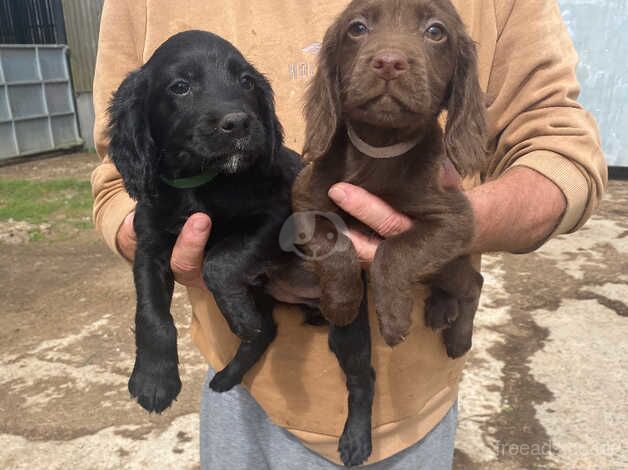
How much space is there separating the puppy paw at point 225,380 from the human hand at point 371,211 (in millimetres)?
705

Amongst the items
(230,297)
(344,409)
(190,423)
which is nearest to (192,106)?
(230,297)

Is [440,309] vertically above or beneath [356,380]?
above

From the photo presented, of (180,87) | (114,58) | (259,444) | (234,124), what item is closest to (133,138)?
(180,87)

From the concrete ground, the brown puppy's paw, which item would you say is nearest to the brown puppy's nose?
the brown puppy's paw

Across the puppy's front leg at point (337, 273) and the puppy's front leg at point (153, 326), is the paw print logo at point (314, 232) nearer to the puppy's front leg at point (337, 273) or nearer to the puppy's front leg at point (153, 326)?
the puppy's front leg at point (337, 273)

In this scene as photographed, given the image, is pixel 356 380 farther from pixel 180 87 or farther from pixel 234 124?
pixel 180 87

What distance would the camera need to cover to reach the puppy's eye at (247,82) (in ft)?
6.39

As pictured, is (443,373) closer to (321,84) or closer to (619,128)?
(321,84)

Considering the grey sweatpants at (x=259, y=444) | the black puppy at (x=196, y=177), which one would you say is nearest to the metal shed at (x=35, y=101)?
the grey sweatpants at (x=259, y=444)

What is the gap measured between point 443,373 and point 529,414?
2240 millimetres

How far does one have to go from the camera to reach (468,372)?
4.45 meters

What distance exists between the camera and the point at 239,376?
2.11 meters

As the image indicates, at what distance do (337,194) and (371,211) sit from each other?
0.35ft

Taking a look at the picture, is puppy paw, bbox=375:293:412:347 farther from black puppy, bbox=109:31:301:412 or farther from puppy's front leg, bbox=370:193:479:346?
black puppy, bbox=109:31:301:412
